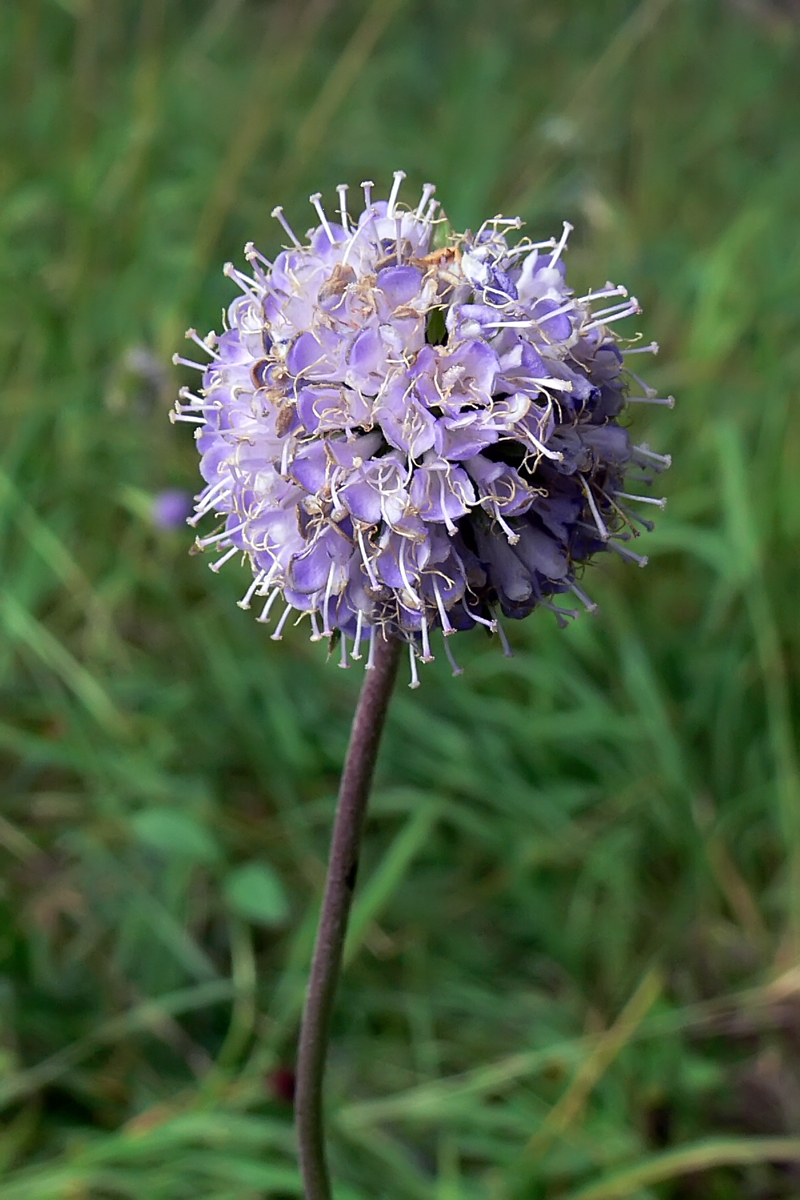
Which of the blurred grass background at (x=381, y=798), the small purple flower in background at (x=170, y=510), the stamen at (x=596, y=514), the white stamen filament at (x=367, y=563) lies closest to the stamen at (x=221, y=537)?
the white stamen filament at (x=367, y=563)

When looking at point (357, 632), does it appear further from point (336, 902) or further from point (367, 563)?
point (336, 902)

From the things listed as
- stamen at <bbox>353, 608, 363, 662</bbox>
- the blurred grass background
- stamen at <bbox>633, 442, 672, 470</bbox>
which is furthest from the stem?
the blurred grass background

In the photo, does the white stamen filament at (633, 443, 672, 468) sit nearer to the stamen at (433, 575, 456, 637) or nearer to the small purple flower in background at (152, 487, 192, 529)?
the stamen at (433, 575, 456, 637)

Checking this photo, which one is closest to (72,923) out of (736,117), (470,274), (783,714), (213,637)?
(213,637)

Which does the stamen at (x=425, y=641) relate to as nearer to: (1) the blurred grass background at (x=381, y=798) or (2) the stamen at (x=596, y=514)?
(2) the stamen at (x=596, y=514)

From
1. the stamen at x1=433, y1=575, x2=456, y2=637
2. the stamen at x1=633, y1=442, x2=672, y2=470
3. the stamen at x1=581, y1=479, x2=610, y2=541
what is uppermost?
the stamen at x1=633, y1=442, x2=672, y2=470

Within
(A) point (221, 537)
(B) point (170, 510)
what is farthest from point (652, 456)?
(B) point (170, 510)

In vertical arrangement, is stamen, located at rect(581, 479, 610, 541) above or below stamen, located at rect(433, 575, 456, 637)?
above
